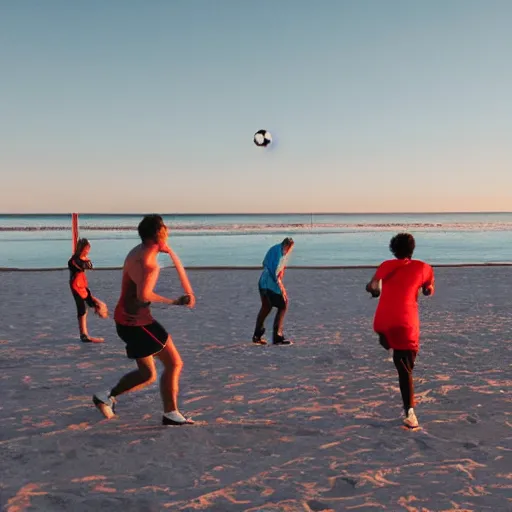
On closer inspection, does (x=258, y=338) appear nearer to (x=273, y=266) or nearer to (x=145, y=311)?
(x=273, y=266)

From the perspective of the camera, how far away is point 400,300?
191 inches

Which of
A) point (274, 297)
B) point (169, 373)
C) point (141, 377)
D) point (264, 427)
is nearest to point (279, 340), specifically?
point (274, 297)

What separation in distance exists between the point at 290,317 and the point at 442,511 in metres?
7.62

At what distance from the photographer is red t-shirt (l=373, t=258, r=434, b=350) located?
4.84m

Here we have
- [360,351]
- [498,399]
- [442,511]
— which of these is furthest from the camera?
[360,351]

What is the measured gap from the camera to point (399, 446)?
15.2 feet

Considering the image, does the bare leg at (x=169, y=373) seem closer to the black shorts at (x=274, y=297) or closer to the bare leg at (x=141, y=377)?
the bare leg at (x=141, y=377)

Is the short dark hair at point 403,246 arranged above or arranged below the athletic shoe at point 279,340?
above

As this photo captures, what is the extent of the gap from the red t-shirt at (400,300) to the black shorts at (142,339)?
5.88 feet

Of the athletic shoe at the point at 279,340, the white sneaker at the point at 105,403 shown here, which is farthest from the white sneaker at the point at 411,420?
the athletic shoe at the point at 279,340

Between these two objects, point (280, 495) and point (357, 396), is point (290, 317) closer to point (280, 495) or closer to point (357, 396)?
point (357, 396)

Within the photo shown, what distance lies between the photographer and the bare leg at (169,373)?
4.84m

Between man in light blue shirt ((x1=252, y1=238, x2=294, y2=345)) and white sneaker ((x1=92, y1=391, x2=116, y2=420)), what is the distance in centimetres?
354

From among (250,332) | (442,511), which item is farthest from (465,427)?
(250,332)
